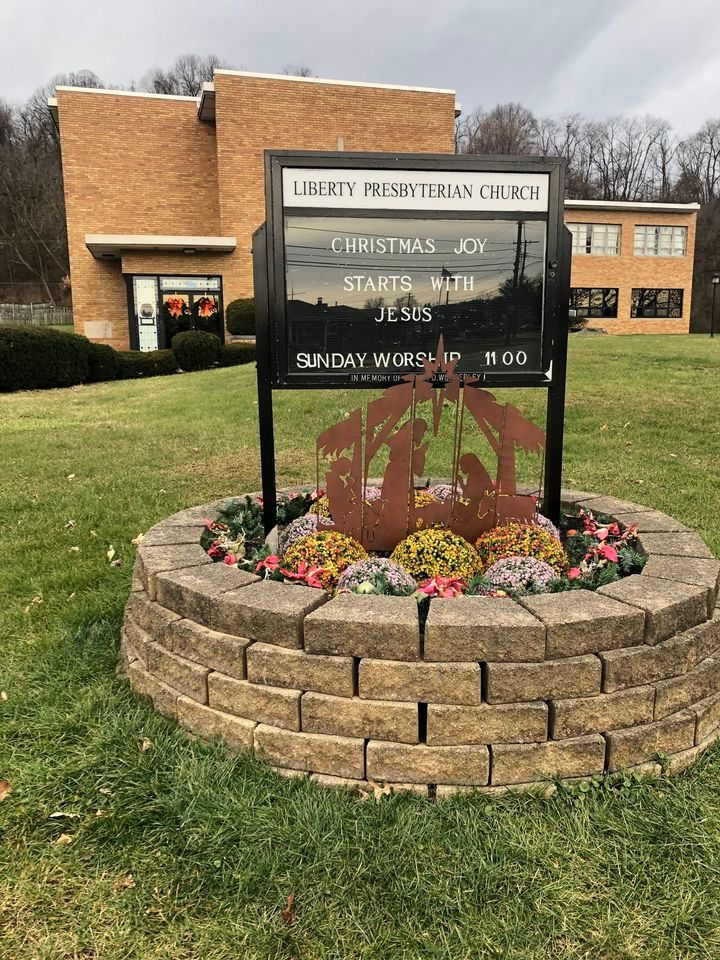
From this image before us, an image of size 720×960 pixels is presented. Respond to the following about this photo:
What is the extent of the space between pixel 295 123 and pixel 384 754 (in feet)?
77.4

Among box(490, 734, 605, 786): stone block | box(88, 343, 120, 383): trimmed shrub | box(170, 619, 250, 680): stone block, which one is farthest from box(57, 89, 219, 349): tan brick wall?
box(490, 734, 605, 786): stone block

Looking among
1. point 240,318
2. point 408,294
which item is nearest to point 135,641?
point 408,294

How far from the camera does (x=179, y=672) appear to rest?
2.52 m

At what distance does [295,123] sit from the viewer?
22016 mm

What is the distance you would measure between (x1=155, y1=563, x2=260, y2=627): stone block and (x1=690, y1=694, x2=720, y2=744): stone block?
1.65m

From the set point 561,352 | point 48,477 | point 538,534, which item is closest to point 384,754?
point 538,534

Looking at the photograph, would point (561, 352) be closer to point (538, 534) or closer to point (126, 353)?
point (538, 534)

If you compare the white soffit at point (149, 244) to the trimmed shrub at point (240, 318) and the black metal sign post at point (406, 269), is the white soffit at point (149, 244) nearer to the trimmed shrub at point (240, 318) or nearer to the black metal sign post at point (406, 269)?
Result: the trimmed shrub at point (240, 318)

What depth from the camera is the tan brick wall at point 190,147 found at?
2180cm

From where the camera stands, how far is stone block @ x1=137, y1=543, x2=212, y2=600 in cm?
282

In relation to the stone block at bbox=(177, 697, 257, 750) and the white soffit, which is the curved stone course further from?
the white soffit

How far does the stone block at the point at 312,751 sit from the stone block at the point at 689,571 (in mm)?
1343

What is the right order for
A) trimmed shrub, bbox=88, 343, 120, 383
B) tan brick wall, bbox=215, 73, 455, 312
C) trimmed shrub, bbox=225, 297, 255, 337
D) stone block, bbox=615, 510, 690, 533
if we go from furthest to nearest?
tan brick wall, bbox=215, 73, 455, 312 → trimmed shrub, bbox=225, 297, 255, 337 → trimmed shrub, bbox=88, 343, 120, 383 → stone block, bbox=615, 510, 690, 533

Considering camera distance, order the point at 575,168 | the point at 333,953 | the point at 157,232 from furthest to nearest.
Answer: the point at 575,168 → the point at 157,232 → the point at 333,953
